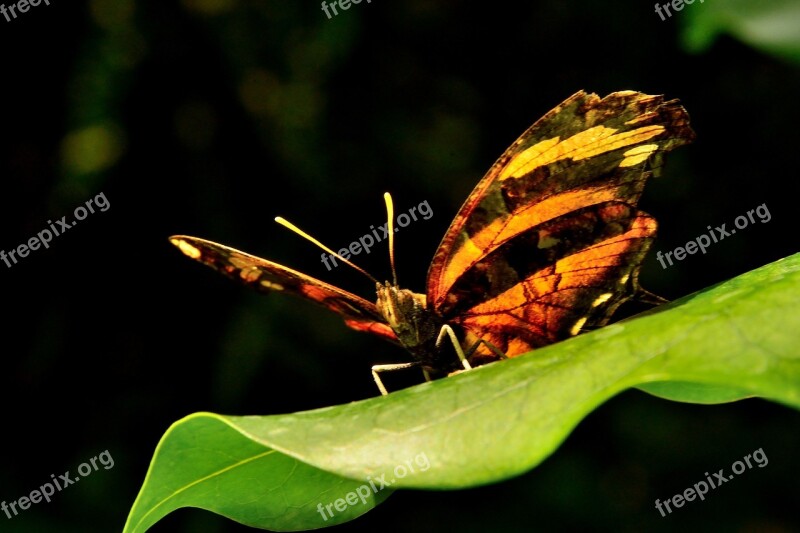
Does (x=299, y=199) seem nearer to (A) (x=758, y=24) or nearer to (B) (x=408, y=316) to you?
(A) (x=758, y=24)

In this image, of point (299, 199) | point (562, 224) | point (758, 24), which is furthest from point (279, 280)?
point (299, 199)

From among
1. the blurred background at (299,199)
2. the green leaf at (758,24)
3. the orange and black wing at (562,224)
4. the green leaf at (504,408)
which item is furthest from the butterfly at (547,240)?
the blurred background at (299,199)

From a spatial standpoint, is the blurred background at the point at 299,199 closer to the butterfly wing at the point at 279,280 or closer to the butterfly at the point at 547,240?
the butterfly wing at the point at 279,280

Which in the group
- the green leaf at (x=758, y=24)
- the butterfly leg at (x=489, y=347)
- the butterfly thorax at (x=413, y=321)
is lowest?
the butterfly leg at (x=489, y=347)

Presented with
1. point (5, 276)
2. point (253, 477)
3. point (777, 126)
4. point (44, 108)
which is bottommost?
point (777, 126)

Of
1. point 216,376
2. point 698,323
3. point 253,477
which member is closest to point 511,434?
point 698,323

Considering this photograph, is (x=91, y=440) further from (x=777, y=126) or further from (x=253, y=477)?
(x=777, y=126)
